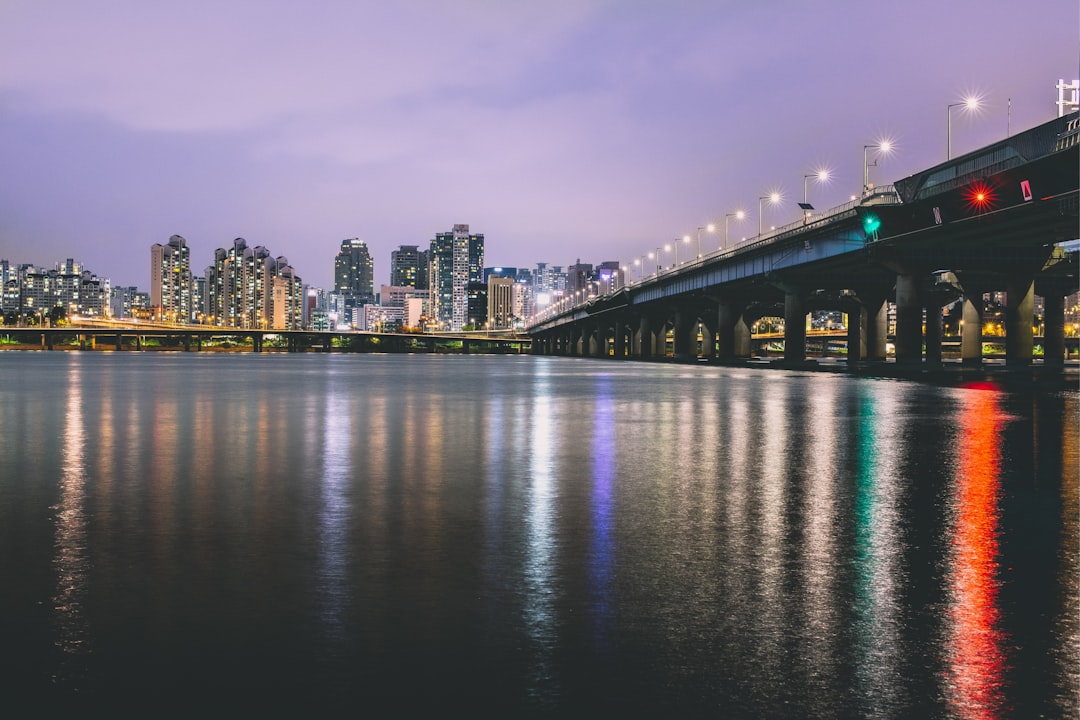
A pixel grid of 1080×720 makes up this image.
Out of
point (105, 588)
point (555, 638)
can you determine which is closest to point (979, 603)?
point (555, 638)

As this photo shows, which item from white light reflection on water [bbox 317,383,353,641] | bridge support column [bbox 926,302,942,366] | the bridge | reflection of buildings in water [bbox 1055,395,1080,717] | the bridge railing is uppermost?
the bridge railing

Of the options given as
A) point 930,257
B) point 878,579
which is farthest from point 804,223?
point 878,579

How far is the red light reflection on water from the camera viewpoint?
21.4 feet

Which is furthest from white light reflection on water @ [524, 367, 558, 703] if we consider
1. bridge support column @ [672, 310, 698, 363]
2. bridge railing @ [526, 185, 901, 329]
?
bridge support column @ [672, 310, 698, 363]

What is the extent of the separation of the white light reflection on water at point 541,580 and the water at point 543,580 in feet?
0.12

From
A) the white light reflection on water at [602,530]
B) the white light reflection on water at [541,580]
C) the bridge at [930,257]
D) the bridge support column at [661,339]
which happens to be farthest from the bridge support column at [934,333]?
the white light reflection on water at [541,580]

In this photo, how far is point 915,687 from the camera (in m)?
6.61

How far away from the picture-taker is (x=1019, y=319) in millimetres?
102188

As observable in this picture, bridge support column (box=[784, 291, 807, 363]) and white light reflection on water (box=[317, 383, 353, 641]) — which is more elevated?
bridge support column (box=[784, 291, 807, 363])

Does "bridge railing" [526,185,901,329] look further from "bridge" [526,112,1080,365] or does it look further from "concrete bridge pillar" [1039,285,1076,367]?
"concrete bridge pillar" [1039,285,1076,367]

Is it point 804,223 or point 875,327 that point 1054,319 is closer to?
point 875,327

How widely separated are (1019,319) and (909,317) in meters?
20.4

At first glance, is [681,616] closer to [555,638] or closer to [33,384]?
[555,638]

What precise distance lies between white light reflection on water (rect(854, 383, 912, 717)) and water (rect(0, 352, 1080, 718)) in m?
0.04
